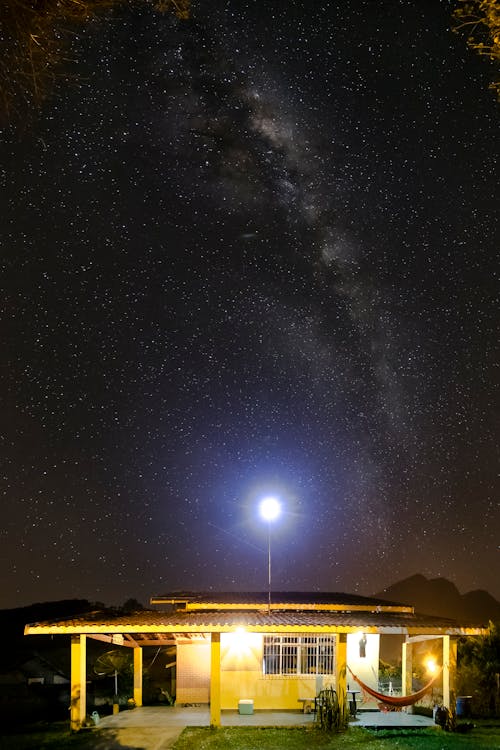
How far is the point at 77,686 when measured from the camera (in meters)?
16.3

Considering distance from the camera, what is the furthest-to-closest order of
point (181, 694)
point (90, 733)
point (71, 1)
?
point (181, 694), point (90, 733), point (71, 1)

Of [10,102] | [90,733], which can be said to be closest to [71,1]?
[10,102]

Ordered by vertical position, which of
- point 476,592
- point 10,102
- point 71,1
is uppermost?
point 71,1

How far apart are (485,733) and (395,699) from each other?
1909mm

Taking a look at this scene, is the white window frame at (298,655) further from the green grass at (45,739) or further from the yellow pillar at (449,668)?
the green grass at (45,739)

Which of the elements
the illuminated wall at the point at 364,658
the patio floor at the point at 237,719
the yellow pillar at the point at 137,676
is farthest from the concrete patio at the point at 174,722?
the illuminated wall at the point at 364,658

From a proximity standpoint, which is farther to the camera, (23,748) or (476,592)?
(476,592)

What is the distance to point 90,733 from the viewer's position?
50.8 ft

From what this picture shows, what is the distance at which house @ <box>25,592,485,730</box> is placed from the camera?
16252 millimetres

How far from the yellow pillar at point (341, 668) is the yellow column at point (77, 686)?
5263 millimetres

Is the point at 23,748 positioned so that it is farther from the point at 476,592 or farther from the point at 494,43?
the point at 476,592

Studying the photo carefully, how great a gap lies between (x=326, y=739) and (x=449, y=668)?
4.24m

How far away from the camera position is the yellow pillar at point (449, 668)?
17.2 meters

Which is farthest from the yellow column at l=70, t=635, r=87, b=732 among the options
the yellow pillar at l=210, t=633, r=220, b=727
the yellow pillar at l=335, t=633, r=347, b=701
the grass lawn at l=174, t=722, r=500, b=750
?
the yellow pillar at l=335, t=633, r=347, b=701
